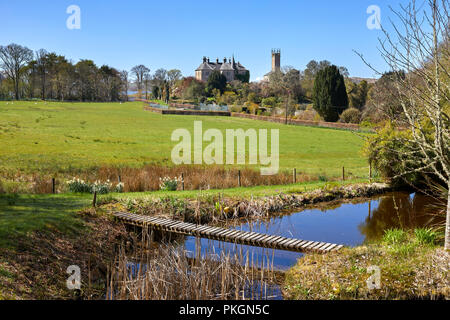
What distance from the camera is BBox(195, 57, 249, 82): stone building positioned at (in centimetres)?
12125

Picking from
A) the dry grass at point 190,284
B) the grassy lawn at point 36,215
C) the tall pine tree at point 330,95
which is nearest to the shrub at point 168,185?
the grassy lawn at point 36,215

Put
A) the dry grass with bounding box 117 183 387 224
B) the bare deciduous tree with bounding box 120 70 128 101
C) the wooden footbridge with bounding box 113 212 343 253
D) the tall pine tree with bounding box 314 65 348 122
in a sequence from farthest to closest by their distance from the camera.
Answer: the bare deciduous tree with bounding box 120 70 128 101
the tall pine tree with bounding box 314 65 348 122
the dry grass with bounding box 117 183 387 224
the wooden footbridge with bounding box 113 212 343 253

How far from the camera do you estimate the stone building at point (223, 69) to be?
398 feet

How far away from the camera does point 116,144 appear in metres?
32.5

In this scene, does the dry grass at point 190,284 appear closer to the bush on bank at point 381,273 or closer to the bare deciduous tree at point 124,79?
the bush on bank at point 381,273

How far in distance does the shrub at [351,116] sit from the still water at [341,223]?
32.4 metres

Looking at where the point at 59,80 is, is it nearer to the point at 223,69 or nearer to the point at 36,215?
the point at 223,69

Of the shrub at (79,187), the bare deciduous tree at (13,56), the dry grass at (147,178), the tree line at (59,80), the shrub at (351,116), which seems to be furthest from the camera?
the tree line at (59,80)

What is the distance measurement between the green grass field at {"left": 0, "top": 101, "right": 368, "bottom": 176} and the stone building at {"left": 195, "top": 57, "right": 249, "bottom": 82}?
7269 cm

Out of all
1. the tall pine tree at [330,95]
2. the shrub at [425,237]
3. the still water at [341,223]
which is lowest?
the still water at [341,223]

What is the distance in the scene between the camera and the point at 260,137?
135 feet

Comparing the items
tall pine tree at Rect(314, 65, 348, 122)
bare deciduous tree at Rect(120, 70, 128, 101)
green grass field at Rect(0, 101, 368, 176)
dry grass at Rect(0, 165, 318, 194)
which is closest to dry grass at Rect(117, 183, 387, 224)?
dry grass at Rect(0, 165, 318, 194)

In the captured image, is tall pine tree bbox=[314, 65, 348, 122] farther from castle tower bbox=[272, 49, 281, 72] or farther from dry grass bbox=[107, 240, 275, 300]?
castle tower bbox=[272, 49, 281, 72]

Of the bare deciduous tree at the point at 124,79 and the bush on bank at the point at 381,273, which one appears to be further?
the bare deciduous tree at the point at 124,79
